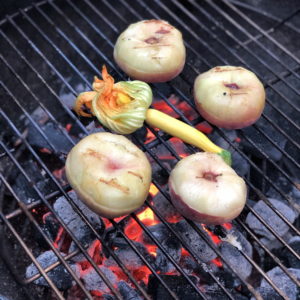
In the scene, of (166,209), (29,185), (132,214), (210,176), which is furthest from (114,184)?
(29,185)

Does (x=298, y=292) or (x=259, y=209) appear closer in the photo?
(x=298, y=292)

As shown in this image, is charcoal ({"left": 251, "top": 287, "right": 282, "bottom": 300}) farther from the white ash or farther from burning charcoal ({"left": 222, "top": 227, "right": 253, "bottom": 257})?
the white ash

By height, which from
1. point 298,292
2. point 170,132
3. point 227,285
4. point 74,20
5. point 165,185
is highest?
point 74,20

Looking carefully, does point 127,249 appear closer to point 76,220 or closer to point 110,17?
point 76,220

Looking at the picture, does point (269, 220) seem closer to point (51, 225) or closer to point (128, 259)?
point (128, 259)

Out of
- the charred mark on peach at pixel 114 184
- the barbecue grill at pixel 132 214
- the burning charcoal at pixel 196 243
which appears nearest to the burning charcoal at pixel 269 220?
the barbecue grill at pixel 132 214

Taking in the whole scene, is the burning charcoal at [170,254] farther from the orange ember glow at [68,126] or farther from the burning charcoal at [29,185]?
the orange ember glow at [68,126]

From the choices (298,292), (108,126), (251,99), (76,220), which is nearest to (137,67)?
(108,126)
